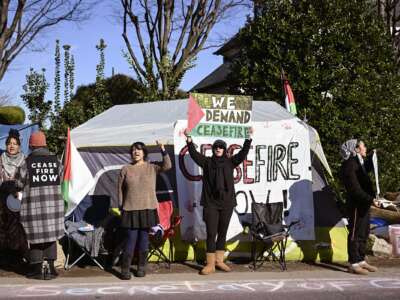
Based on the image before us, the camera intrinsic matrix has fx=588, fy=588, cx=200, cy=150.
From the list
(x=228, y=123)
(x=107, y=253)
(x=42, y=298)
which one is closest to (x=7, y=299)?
(x=42, y=298)

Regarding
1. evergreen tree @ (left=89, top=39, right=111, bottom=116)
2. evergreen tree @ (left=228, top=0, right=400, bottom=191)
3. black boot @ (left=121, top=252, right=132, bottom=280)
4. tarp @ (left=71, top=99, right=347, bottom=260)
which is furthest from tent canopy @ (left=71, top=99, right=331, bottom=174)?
evergreen tree @ (left=89, top=39, right=111, bottom=116)

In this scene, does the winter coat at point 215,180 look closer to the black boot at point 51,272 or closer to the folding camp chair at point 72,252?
the folding camp chair at point 72,252

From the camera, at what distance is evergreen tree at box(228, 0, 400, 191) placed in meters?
11.4

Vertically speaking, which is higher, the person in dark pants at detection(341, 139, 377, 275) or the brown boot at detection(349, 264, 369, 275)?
the person in dark pants at detection(341, 139, 377, 275)

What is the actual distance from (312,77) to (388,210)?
9.70ft

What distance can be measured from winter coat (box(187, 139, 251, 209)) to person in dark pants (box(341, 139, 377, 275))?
1561 millimetres

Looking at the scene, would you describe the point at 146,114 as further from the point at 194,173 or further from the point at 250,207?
the point at 250,207

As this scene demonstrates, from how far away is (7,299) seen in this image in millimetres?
6488

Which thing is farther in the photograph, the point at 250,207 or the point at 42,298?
the point at 250,207

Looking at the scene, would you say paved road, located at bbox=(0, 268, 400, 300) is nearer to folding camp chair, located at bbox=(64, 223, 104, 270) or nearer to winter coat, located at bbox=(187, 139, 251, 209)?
folding camp chair, located at bbox=(64, 223, 104, 270)

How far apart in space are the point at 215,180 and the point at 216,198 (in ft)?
0.80

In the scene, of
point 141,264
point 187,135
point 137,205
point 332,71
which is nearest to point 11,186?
point 137,205

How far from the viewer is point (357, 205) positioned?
8.04 metres

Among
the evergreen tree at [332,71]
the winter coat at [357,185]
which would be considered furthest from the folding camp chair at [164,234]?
the evergreen tree at [332,71]
